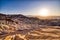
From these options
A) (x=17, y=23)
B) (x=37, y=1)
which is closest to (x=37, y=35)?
(x=17, y=23)

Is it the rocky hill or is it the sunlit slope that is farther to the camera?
the rocky hill

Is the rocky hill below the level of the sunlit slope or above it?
above

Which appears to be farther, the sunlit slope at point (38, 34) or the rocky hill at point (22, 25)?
the rocky hill at point (22, 25)

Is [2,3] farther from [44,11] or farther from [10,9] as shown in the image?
[44,11]

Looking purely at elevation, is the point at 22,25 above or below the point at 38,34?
above

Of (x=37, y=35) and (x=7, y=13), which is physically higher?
(x=7, y=13)

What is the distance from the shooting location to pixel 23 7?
4.59 m

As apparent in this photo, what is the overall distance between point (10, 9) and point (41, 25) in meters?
1.14

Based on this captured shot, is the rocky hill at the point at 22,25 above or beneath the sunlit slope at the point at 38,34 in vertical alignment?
above

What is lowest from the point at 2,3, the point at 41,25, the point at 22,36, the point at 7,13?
the point at 22,36

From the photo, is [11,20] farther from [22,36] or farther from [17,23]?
[22,36]

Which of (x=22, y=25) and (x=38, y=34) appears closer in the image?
(x=38, y=34)

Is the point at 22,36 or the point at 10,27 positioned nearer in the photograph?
the point at 22,36

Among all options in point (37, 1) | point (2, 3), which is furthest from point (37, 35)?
point (2, 3)
